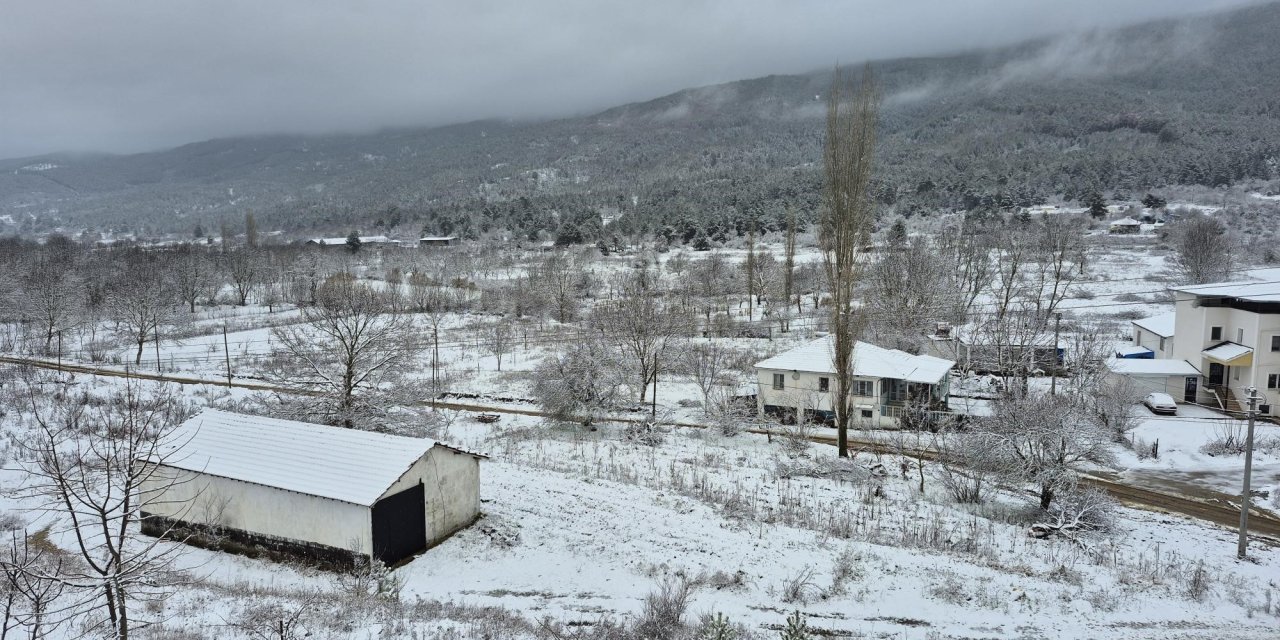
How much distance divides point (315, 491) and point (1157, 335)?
43455 millimetres

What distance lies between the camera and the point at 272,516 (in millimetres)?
15758

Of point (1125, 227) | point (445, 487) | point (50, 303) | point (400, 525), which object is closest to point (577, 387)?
point (445, 487)

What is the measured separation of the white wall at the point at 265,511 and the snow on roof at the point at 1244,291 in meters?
38.0

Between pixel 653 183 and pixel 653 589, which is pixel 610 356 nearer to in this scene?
pixel 653 589

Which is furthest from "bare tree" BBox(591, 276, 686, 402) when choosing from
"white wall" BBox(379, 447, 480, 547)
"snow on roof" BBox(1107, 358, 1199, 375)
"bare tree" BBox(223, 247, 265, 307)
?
"bare tree" BBox(223, 247, 265, 307)

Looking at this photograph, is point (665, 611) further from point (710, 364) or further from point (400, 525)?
point (710, 364)

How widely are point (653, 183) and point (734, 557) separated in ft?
554

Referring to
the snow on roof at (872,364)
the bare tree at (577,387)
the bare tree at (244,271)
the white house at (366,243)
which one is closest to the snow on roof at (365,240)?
the white house at (366,243)

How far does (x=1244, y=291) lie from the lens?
1286 inches

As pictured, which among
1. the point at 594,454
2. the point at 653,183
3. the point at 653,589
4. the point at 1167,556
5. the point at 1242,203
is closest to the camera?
the point at 653,589

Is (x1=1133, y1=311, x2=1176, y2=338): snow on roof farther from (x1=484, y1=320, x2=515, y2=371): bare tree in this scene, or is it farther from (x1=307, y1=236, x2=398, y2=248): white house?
(x1=307, y1=236, x2=398, y2=248): white house

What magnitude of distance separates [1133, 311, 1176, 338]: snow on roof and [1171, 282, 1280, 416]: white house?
75.5 inches

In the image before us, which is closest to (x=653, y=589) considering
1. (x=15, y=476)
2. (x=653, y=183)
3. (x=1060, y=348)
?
(x=15, y=476)

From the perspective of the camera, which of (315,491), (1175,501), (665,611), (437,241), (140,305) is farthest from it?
(437,241)
